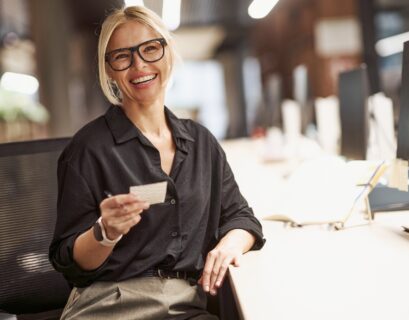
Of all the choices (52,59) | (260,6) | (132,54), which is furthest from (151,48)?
(52,59)

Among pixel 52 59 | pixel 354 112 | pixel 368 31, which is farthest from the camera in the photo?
pixel 52 59

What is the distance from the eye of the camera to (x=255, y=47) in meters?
13.0

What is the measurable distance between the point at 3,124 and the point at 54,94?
0.89m

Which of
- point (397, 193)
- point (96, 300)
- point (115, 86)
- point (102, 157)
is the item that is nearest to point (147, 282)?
point (96, 300)

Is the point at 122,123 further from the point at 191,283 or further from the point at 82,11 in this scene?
the point at 82,11

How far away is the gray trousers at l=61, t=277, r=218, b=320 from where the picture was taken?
50.5 inches

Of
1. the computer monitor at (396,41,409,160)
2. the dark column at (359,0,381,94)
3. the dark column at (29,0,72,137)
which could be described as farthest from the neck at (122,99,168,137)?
the dark column at (29,0,72,137)

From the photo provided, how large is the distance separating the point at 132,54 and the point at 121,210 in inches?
20.8

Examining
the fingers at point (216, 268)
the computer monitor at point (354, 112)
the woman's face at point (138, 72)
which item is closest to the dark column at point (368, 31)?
the computer monitor at point (354, 112)

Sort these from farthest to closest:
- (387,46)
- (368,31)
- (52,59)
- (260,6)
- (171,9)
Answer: (52,59) → (368,31) → (387,46) → (171,9) → (260,6)

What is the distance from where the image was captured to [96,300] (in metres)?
1.30

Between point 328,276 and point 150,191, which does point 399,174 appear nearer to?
point 328,276

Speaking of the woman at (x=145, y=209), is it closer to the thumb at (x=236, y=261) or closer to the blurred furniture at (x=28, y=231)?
the thumb at (x=236, y=261)

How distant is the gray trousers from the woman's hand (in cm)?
23
